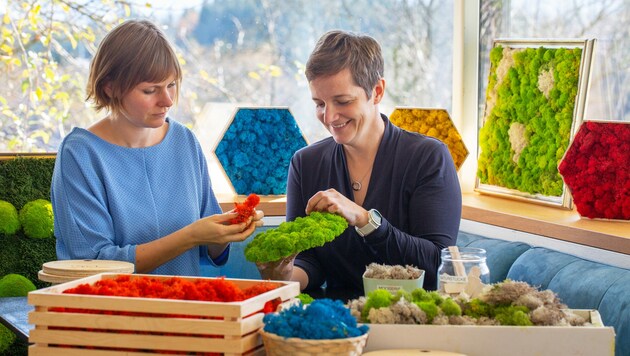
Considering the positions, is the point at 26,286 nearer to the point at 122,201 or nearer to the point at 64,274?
the point at 122,201

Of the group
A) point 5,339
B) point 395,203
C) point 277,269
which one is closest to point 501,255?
point 395,203

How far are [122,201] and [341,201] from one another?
0.63 meters

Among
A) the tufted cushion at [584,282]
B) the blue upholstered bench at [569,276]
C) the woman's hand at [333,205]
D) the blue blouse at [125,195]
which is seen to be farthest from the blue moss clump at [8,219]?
the tufted cushion at [584,282]

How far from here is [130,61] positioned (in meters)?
2.50

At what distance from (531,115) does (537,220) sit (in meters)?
0.56

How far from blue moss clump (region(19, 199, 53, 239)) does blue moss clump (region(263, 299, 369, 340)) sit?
2101mm

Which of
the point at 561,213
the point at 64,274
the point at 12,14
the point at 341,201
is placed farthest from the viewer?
the point at 12,14

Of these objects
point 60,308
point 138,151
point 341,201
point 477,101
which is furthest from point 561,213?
point 60,308

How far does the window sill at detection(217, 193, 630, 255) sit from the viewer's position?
2947 mm

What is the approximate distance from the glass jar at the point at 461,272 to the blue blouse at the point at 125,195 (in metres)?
0.87

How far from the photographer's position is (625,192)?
10.3 feet

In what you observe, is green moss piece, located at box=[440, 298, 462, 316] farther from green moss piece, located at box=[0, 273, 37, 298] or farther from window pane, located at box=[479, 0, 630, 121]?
green moss piece, located at box=[0, 273, 37, 298]

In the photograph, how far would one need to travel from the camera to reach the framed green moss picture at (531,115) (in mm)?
3426

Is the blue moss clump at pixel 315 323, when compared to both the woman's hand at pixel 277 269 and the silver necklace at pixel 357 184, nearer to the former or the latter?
the woman's hand at pixel 277 269
